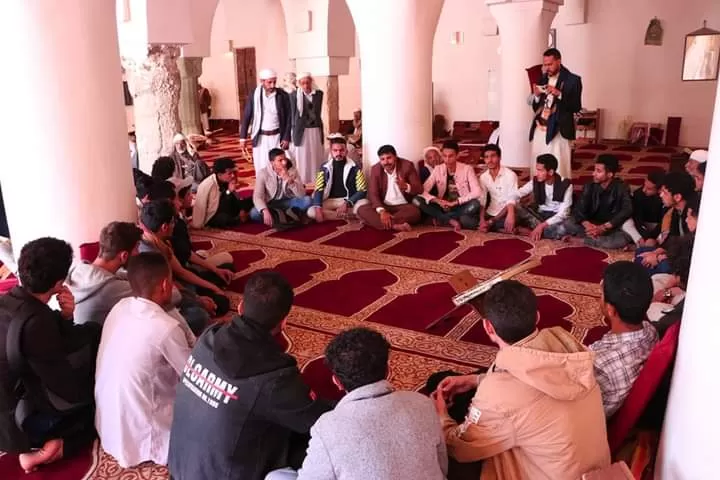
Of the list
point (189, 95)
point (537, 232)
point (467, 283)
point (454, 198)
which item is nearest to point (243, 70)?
point (189, 95)

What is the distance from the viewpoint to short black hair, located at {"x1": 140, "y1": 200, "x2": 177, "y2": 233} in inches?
133

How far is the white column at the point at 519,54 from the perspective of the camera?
745 centimetres

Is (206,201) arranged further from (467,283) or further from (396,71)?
(467,283)

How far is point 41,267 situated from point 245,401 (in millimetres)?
991

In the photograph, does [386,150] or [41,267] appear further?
[386,150]

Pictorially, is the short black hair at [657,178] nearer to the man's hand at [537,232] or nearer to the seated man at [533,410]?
the man's hand at [537,232]

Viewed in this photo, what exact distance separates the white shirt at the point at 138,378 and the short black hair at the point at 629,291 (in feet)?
4.68

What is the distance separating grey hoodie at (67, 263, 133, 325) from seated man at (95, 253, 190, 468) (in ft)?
1.34

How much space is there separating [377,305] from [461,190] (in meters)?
2.08

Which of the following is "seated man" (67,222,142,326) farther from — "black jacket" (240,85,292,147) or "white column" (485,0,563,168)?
"white column" (485,0,563,168)

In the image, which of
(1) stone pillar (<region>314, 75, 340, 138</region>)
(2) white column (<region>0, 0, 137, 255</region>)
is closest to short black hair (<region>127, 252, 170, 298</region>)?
(2) white column (<region>0, 0, 137, 255</region>)

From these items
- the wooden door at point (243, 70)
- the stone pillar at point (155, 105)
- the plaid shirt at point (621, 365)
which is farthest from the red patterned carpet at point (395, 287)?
the wooden door at point (243, 70)

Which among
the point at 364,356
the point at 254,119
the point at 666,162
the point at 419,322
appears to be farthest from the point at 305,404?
the point at 666,162

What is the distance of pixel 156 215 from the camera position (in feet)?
11.1
